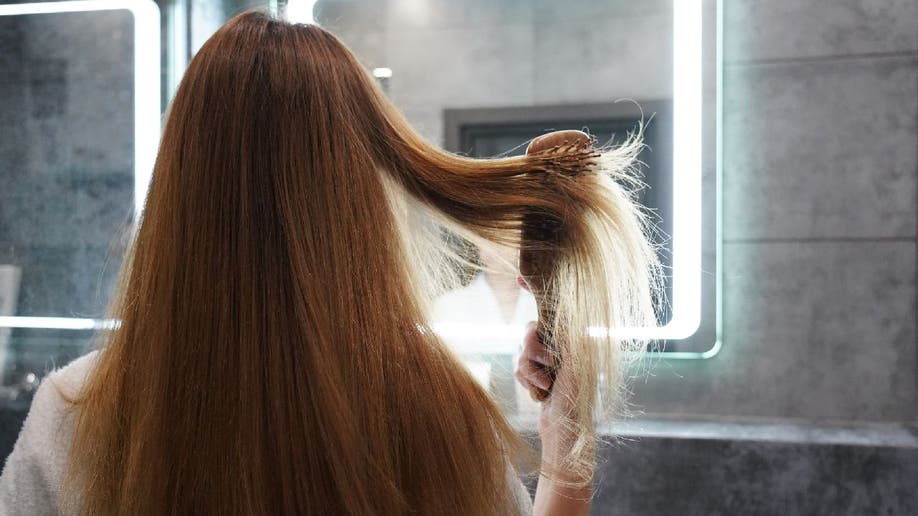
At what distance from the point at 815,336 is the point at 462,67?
764 mm

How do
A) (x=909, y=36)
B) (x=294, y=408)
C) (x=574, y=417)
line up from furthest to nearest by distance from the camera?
(x=909, y=36), (x=574, y=417), (x=294, y=408)

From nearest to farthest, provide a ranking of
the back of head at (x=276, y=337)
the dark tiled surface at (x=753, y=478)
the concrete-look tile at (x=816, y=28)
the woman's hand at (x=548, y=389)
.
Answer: the back of head at (x=276, y=337) < the woman's hand at (x=548, y=389) < the dark tiled surface at (x=753, y=478) < the concrete-look tile at (x=816, y=28)

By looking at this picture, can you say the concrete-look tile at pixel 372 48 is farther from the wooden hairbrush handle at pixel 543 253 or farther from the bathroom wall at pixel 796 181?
the wooden hairbrush handle at pixel 543 253

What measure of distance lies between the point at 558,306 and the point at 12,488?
15.2 inches

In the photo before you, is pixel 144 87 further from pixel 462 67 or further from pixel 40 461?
pixel 40 461

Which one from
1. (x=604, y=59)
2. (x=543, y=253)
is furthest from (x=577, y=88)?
(x=543, y=253)

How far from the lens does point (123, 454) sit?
45cm

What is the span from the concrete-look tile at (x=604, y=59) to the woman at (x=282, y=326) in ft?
2.64

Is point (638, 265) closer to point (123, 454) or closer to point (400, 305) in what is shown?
point (400, 305)

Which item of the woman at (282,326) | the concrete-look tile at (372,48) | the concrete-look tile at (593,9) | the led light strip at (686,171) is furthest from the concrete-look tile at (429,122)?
the woman at (282,326)

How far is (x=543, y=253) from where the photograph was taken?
0.50 meters

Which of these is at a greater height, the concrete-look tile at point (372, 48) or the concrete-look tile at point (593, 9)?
the concrete-look tile at point (593, 9)

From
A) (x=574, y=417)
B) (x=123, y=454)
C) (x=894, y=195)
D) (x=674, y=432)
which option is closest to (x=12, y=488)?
(x=123, y=454)

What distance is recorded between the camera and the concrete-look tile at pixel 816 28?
115cm
